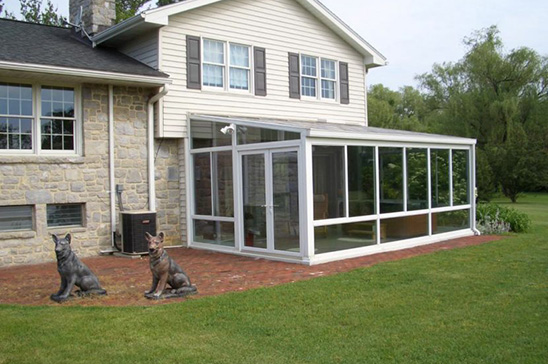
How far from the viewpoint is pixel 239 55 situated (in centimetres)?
1368

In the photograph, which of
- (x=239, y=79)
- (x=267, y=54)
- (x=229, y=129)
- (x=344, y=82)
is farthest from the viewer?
(x=344, y=82)

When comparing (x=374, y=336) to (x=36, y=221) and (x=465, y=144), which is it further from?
(x=465, y=144)

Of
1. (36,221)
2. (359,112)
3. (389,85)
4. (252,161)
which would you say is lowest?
(36,221)

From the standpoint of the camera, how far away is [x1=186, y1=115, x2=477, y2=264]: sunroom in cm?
1029

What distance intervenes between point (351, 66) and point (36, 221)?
9.36 metres

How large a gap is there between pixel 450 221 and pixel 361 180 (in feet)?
A: 12.0

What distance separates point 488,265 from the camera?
9.50 meters

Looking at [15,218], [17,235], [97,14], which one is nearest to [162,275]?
[17,235]

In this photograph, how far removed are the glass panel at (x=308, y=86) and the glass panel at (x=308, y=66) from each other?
137mm

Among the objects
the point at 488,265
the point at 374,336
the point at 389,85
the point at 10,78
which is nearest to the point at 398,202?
the point at 488,265

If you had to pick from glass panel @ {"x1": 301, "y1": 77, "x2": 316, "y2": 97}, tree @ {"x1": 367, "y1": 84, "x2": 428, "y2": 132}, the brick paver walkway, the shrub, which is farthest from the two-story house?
tree @ {"x1": 367, "y1": 84, "x2": 428, "y2": 132}

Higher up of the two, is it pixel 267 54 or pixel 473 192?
pixel 267 54

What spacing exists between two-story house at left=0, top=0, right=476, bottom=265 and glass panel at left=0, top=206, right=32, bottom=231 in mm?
19

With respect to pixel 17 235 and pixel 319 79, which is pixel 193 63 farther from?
pixel 17 235
